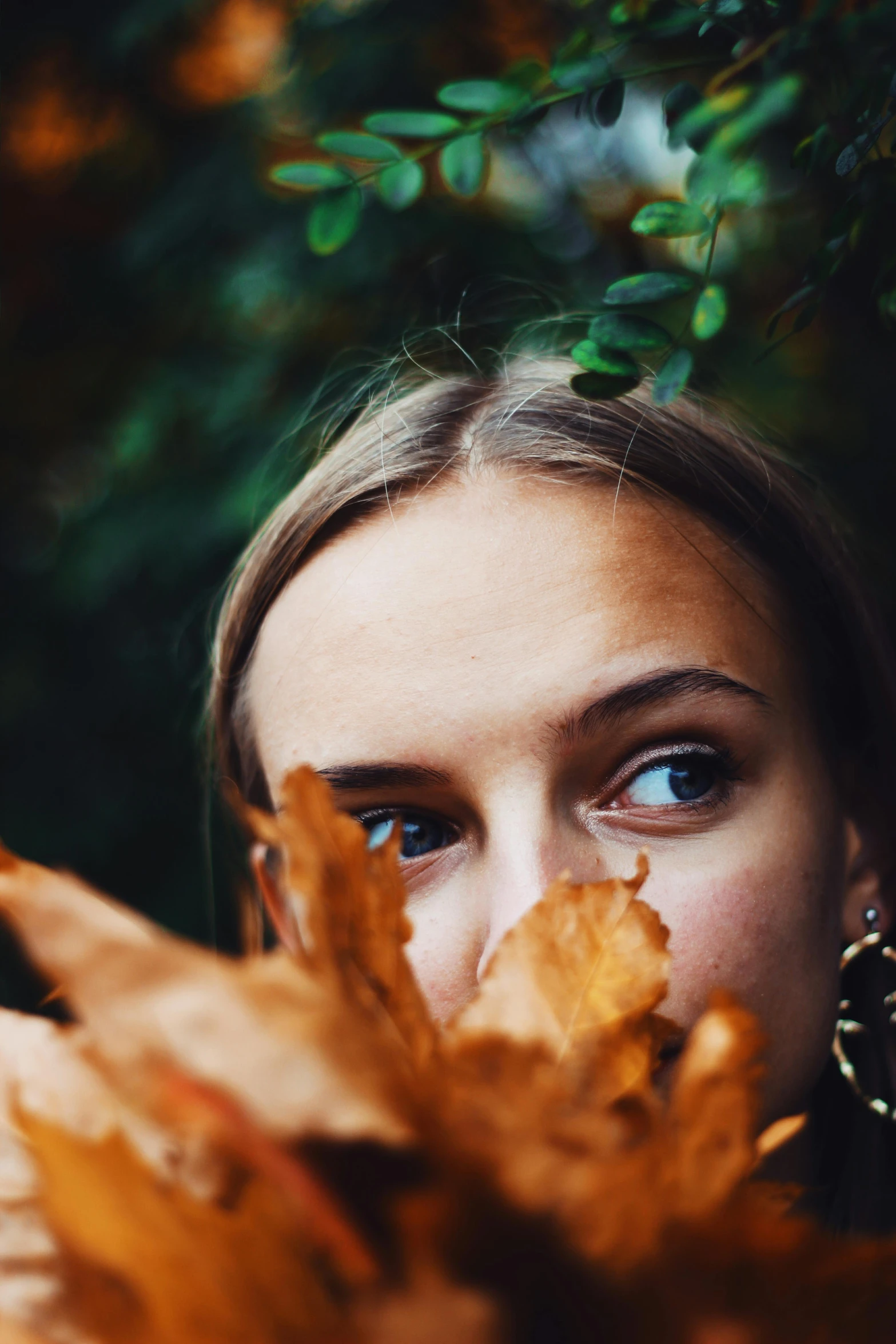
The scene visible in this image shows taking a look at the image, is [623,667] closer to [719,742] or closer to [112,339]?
[719,742]

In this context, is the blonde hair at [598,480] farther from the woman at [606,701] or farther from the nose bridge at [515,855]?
the nose bridge at [515,855]

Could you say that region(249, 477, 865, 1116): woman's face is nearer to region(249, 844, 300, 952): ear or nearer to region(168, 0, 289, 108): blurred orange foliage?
region(249, 844, 300, 952): ear

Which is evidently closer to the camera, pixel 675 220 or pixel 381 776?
pixel 675 220

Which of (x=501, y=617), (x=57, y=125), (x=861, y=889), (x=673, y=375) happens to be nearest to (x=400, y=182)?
(x=673, y=375)

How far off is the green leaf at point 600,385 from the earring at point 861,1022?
0.73 meters

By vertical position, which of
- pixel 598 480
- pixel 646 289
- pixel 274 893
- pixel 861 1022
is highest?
pixel 646 289

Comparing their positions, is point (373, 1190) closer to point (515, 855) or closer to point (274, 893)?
point (515, 855)

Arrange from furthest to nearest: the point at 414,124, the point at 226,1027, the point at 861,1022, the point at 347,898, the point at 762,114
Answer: the point at 861,1022 < the point at 414,124 < the point at 762,114 < the point at 347,898 < the point at 226,1027

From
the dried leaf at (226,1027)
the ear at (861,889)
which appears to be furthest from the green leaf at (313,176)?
the ear at (861,889)

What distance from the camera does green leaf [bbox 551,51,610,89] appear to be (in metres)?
0.86

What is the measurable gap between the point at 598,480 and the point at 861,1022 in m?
0.76

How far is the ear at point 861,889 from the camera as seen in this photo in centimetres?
124

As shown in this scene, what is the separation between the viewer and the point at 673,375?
2.90 feet

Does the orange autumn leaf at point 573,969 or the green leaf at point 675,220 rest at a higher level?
the green leaf at point 675,220
